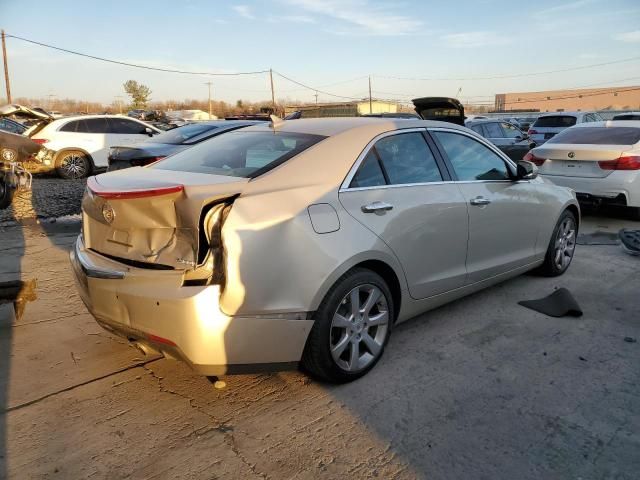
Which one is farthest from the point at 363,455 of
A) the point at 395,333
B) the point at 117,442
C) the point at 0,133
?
the point at 0,133

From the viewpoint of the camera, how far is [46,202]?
9.30 meters

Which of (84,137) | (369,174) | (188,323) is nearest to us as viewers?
(188,323)

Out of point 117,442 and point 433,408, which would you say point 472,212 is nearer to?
point 433,408

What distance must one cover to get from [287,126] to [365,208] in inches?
A: 40.4

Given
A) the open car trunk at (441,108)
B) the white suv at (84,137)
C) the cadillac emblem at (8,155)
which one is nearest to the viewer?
the cadillac emblem at (8,155)

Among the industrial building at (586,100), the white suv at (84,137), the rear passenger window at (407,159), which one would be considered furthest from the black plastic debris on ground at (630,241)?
the industrial building at (586,100)

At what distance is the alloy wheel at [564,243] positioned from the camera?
5184 mm

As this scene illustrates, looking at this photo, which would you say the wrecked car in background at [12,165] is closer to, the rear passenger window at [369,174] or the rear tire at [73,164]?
the rear tire at [73,164]

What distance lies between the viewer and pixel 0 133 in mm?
8727

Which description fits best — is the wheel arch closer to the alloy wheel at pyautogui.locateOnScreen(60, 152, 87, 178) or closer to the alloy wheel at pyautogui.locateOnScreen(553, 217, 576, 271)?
the alloy wheel at pyautogui.locateOnScreen(553, 217, 576, 271)

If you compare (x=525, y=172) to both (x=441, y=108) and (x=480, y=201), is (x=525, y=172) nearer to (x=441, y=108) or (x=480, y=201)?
(x=480, y=201)

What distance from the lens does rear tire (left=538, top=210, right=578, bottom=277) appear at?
16.7 ft

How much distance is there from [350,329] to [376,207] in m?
0.78

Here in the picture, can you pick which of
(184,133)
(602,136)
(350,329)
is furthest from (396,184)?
(184,133)
